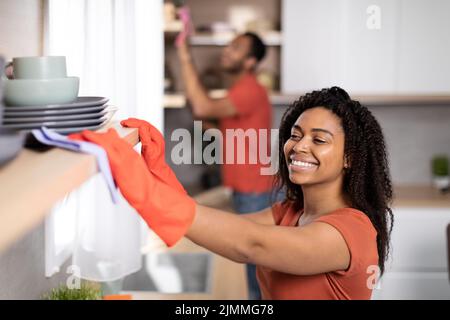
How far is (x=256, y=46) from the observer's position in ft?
8.91

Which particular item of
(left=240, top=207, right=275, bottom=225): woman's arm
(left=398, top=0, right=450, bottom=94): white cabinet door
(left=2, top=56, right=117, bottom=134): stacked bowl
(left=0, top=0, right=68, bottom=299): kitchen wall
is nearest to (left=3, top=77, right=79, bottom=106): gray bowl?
(left=2, top=56, right=117, bottom=134): stacked bowl

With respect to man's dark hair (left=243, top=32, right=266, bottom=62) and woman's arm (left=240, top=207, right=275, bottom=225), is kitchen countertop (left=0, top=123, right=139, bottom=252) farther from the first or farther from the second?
man's dark hair (left=243, top=32, right=266, bottom=62)

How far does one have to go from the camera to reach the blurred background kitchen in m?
2.08

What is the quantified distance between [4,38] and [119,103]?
0.46m

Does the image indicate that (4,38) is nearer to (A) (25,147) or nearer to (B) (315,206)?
(A) (25,147)

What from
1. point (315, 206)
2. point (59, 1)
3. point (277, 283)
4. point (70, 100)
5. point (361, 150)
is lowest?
point (277, 283)

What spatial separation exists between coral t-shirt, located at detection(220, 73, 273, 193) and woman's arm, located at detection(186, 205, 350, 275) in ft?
4.62

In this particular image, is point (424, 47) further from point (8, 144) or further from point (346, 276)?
point (8, 144)

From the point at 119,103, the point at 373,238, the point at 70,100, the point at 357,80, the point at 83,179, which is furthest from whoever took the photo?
the point at 357,80

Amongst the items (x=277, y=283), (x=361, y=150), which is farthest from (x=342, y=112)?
(x=277, y=283)

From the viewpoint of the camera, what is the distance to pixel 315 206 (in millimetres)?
1194

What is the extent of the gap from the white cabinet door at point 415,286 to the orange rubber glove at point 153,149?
186 centimetres

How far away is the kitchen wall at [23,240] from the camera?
998mm

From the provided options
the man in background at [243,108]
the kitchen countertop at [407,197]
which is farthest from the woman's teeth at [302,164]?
the kitchen countertop at [407,197]
